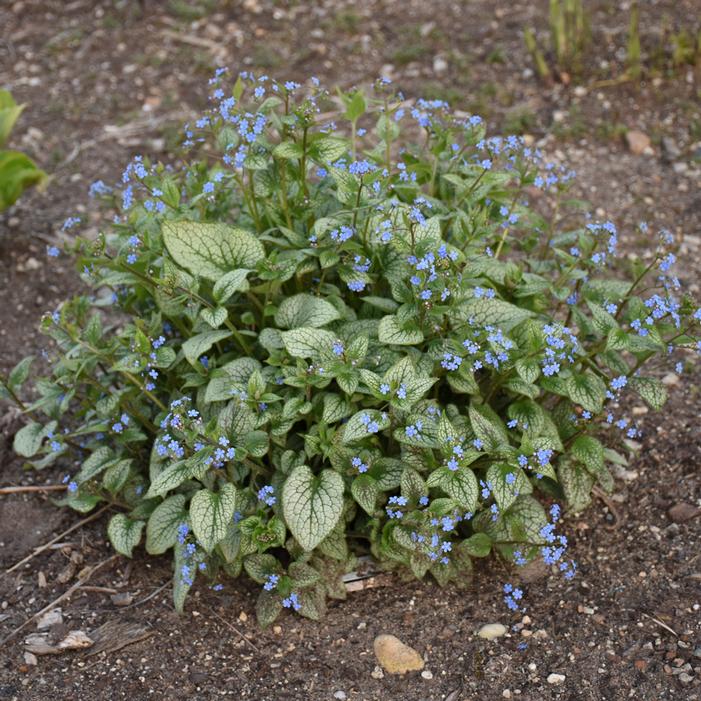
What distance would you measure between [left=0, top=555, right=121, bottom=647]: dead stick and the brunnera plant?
0.19 meters

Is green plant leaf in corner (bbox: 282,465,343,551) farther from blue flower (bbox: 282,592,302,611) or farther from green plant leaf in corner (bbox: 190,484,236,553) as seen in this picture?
blue flower (bbox: 282,592,302,611)

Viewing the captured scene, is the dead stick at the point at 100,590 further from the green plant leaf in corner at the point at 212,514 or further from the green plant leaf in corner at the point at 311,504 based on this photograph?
the green plant leaf in corner at the point at 311,504

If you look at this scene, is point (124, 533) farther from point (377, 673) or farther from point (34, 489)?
point (377, 673)

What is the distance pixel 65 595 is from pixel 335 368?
137 cm

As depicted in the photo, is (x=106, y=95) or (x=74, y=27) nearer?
(x=106, y=95)

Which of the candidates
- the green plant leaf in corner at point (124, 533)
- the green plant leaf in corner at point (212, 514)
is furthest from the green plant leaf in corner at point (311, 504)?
the green plant leaf in corner at point (124, 533)

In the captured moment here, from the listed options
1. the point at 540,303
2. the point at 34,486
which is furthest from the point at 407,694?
the point at 34,486

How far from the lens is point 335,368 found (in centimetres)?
274

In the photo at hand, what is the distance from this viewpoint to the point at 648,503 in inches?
135

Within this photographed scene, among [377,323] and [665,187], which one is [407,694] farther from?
[665,187]

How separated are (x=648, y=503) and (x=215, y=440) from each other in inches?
68.8

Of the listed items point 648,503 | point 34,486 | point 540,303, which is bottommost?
point 648,503

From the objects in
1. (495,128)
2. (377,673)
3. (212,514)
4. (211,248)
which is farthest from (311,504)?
(495,128)

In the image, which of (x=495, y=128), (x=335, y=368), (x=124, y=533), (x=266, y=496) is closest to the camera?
(x=335, y=368)
